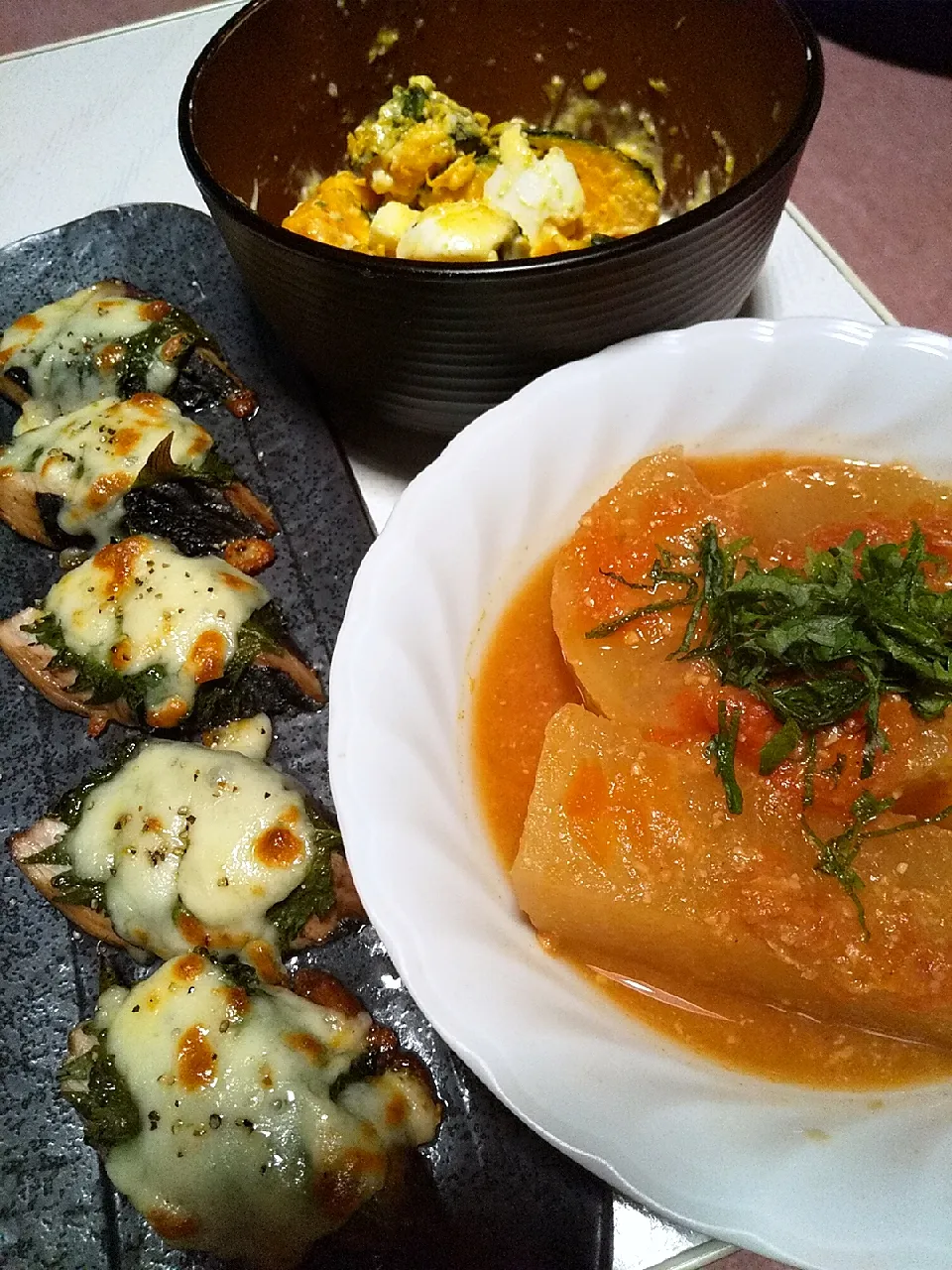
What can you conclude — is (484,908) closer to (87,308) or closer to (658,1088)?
(658,1088)

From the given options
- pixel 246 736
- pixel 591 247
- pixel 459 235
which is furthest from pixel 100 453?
pixel 591 247

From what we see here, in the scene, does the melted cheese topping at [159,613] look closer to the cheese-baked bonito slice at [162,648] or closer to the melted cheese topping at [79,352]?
the cheese-baked bonito slice at [162,648]

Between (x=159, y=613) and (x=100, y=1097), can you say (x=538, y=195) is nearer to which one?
(x=159, y=613)

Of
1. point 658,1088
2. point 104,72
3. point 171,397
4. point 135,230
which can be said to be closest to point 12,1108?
point 658,1088

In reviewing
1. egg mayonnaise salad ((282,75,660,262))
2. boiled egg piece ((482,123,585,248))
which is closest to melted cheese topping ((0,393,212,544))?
egg mayonnaise salad ((282,75,660,262))

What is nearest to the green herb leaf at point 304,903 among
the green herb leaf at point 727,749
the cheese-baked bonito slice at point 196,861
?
the cheese-baked bonito slice at point 196,861

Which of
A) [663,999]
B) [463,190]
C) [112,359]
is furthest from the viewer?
[112,359]

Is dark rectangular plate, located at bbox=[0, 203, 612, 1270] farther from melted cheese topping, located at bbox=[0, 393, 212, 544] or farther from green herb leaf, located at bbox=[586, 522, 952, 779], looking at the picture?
green herb leaf, located at bbox=[586, 522, 952, 779]
